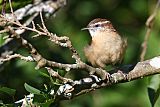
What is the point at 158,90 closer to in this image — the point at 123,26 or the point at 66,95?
the point at 66,95

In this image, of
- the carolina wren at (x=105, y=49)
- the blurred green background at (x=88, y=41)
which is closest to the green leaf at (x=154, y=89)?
the carolina wren at (x=105, y=49)

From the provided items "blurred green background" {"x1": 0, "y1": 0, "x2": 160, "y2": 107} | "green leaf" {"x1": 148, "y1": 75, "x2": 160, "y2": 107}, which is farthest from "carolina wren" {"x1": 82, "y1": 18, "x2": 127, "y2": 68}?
"green leaf" {"x1": 148, "y1": 75, "x2": 160, "y2": 107}

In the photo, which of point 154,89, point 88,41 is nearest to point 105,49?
point 154,89

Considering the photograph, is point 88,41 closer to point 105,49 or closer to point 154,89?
point 105,49

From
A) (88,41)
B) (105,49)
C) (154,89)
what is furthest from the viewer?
(88,41)

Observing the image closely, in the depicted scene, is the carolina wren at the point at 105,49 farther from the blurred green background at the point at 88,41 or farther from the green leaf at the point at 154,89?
the green leaf at the point at 154,89

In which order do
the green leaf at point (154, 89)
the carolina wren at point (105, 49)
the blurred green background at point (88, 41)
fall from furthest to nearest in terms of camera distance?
1. the blurred green background at point (88, 41)
2. the carolina wren at point (105, 49)
3. the green leaf at point (154, 89)
